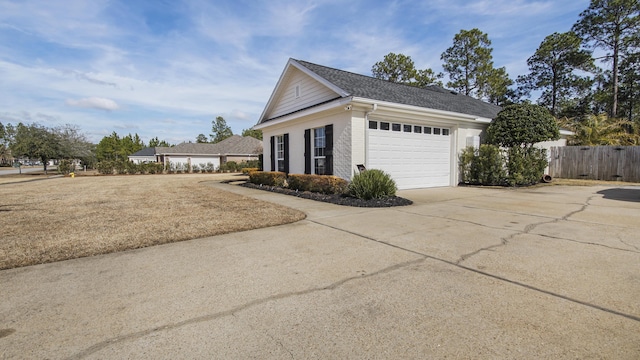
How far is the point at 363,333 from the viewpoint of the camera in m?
2.28

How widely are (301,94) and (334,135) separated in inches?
143

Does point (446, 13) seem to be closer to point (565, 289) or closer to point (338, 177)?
point (338, 177)

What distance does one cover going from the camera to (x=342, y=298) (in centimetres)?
287

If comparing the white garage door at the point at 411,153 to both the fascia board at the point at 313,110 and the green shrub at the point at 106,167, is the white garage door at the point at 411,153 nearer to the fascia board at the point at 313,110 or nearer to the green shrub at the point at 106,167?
the fascia board at the point at 313,110

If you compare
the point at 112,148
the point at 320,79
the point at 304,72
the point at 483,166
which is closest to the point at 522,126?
the point at 483,166

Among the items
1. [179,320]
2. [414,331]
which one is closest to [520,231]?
[414,331]

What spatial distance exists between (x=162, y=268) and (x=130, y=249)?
123 centimetres

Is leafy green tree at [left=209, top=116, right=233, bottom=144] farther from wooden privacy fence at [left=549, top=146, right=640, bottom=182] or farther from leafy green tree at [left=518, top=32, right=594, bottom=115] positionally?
wooden privacy fence at [left=549, top=146, right=640, bottom=182]

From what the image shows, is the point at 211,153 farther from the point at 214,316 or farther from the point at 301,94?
the point at 214,316

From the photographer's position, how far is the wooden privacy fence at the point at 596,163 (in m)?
14.7

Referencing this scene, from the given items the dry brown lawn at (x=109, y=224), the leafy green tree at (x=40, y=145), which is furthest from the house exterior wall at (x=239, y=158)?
the dry brown lawn at (x=109, y=224)

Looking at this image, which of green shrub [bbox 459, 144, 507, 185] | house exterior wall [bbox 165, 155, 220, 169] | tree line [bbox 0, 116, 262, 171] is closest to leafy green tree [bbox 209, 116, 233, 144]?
tree line [bbox 0, 116, 262, 171]

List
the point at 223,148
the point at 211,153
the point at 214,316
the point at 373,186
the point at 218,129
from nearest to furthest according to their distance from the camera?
the point at 214,316 < the point at 373,186 < the point at 211,153 < the point at 223,148 < the point at 218,129

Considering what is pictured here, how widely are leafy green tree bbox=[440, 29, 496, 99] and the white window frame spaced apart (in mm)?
23893
